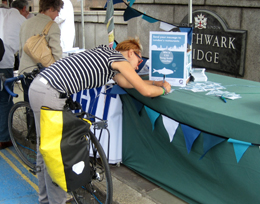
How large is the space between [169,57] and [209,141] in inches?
41.3

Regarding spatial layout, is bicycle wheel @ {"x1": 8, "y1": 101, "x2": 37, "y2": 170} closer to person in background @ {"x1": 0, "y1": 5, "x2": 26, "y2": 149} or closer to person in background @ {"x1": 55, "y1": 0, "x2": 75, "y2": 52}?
person in background @ {"x1": 0, "y1": 5, "x2": 26, "y2": 149}

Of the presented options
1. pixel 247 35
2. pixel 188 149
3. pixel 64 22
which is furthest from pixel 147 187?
pixel 64 22

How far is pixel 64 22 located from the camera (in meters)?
9.75

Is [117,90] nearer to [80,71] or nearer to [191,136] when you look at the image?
[80,71]

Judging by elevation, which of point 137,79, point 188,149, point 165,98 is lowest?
point 188,149

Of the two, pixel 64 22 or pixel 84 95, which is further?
pixel 64 22

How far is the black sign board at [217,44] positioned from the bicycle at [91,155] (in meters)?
4.12

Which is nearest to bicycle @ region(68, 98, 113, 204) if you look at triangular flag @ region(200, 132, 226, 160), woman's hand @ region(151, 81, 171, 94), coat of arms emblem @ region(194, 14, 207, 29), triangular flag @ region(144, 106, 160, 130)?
triangular flag @ region(144, 106, 160, 130)

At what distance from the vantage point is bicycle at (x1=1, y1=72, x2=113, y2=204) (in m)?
2.81

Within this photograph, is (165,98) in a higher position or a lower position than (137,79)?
lower

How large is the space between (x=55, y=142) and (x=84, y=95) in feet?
5.08

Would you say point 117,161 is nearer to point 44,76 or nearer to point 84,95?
point 84,95

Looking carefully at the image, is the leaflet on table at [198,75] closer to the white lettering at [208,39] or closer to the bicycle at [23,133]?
the bicycle at [23,133]

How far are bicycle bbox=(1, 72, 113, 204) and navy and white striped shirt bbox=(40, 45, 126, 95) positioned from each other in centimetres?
26
